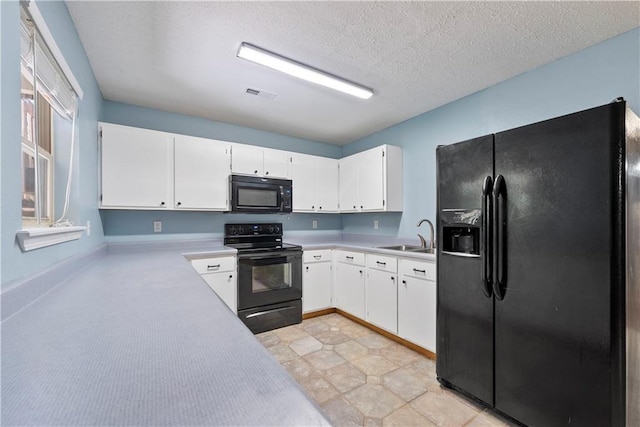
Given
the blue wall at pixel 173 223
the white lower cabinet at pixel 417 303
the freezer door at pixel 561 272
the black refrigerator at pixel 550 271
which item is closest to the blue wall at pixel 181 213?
the blue wall at pixel 173 223

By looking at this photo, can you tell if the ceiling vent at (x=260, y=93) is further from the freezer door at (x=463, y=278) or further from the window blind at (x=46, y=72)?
the freezer door at (x=463, y=278)

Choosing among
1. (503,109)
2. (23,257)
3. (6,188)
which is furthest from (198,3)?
(503,109)

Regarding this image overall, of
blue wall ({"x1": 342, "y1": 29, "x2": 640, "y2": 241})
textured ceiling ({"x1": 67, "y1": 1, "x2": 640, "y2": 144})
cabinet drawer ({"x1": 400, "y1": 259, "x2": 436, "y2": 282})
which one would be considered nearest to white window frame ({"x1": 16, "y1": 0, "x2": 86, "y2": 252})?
textured ceiling ({"x1": 67, "y1": 1, "x2": 640, "y2": 144})

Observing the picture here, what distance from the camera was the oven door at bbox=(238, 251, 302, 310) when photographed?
2.76 metres

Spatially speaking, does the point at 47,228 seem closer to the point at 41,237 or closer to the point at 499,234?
the point at 41,237

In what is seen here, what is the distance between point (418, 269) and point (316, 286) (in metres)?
1.31

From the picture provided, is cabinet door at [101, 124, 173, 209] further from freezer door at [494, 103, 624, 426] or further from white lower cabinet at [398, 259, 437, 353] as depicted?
freezer door at [494, 103, 624, 426]

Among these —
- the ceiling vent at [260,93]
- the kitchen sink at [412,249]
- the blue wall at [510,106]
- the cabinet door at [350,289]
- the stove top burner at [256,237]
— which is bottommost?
the cabinet door at [350,289]

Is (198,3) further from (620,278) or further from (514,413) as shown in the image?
(514,413)

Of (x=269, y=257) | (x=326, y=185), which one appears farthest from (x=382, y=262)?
(x=326, y=185)

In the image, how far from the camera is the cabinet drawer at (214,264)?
2562 mm

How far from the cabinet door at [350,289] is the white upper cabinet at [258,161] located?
1.37m

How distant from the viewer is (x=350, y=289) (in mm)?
3127

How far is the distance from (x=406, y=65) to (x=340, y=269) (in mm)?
2216
